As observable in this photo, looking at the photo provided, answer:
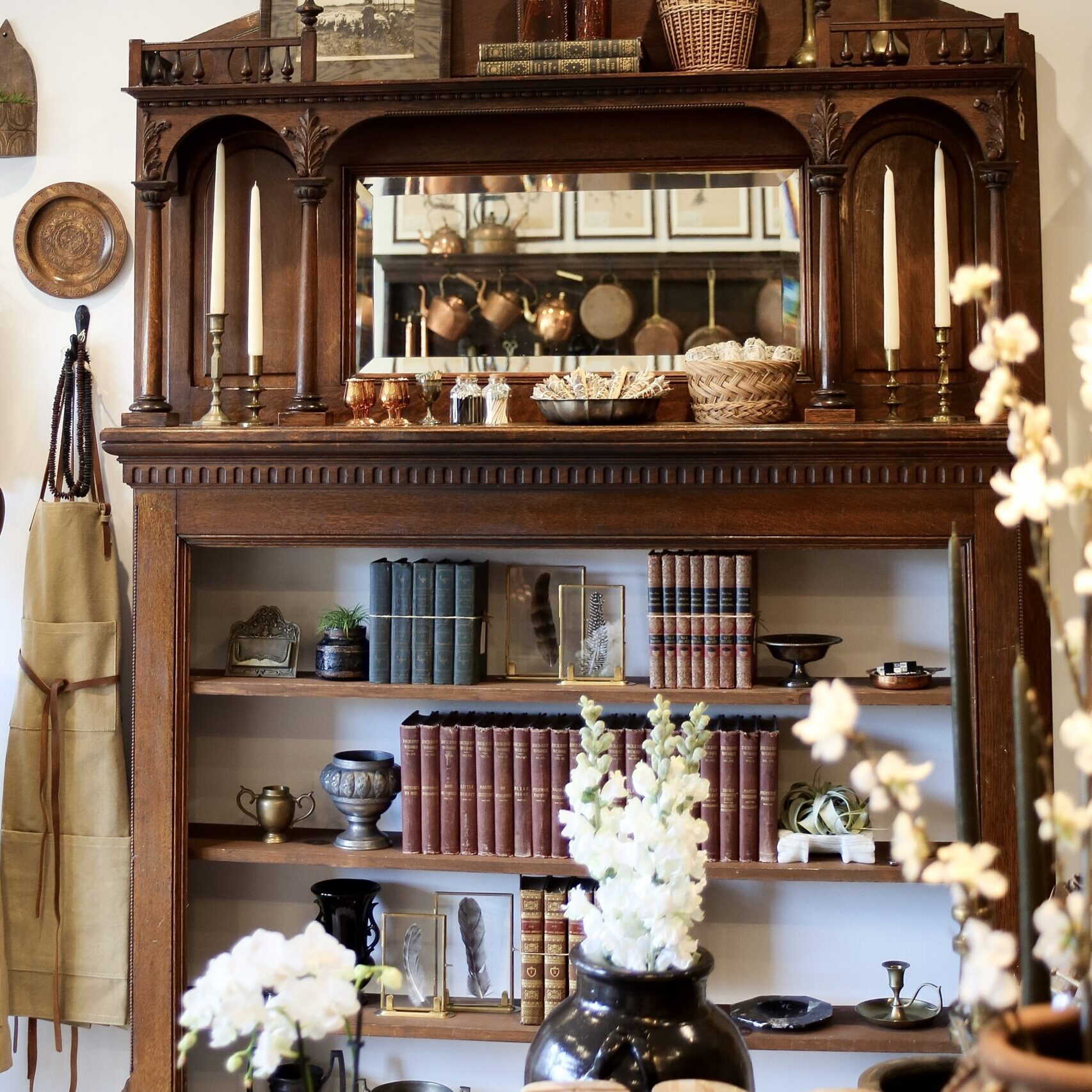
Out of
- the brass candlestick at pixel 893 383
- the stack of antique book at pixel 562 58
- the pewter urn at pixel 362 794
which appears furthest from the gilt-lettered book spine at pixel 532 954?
the stack of antique book at pixel 562 58

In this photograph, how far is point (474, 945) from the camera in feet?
9.30

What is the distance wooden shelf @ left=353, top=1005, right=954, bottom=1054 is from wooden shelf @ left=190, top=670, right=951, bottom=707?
0.67m

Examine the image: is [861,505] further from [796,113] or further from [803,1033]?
[803,1033]

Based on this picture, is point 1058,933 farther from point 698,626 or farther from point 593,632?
point 593,632

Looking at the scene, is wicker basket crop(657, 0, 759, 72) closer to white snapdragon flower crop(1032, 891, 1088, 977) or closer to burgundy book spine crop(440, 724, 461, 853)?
burgundy book spine crop(440, 724, 461, 853)

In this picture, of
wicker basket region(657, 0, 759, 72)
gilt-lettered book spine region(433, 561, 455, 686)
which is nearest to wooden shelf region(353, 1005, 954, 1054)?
gilt-lettered book spine region(433, 561, 455, 686)

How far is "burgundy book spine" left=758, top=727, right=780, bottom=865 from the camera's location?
8.59 ft

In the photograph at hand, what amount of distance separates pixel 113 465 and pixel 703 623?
55.5 inches

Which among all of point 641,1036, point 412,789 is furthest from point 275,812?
point 641,1036

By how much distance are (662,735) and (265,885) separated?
168 cm

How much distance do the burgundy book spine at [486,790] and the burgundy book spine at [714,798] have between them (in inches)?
17.3

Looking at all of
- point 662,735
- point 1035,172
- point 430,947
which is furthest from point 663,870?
point 1035,172

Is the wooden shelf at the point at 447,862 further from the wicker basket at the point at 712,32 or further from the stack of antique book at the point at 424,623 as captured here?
the wicker basket at the point at 712,32

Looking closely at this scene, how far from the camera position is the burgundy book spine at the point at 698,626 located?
2.64 meters
